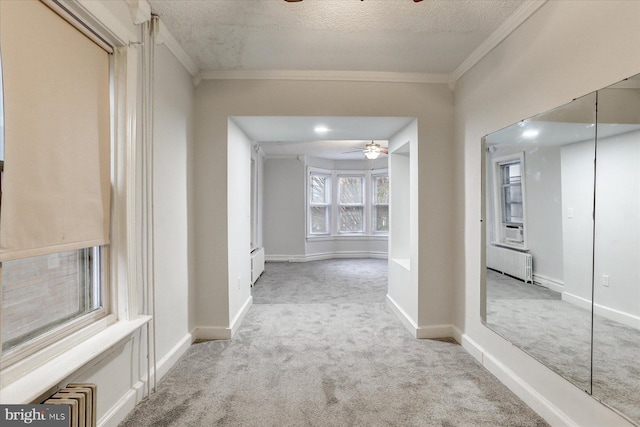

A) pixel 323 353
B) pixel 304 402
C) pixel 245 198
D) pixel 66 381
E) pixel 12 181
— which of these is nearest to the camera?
pixel 12 181

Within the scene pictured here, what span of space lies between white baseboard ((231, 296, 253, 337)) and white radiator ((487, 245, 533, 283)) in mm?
2401

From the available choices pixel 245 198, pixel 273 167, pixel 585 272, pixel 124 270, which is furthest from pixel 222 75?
pixel 273 167

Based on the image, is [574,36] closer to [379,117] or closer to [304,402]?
[379,117]

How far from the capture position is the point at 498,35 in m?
2.30

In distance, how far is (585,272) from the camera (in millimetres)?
1636

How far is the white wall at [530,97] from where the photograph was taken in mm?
1505

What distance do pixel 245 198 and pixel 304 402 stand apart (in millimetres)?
2431

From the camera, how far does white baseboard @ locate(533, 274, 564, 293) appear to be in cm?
183

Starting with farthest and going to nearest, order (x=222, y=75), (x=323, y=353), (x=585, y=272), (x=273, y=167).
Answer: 1. (x=273, y=167)
2. (x=222, y=75)
3. (x=323, y=353)
4. (x=585, y=272)

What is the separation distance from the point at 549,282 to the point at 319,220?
6320 millimetres

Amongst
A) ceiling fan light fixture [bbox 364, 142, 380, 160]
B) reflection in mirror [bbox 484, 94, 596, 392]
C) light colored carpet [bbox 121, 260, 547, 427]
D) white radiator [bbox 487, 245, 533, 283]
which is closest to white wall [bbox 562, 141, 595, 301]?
reflection in mirror [bbox 484, 94, 596, 392]

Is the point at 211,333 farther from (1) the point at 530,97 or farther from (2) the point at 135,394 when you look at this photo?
(1) the point at 530,97

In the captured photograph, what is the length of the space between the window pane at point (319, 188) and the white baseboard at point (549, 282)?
6153 mm

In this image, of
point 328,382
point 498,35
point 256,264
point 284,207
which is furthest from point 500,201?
point 284,207
